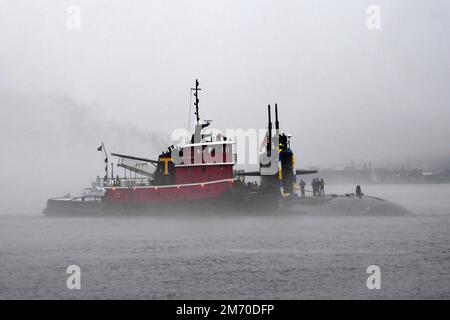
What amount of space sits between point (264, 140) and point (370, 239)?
22.9 meters

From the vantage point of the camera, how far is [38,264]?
3278 cm

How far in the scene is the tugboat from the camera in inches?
2151

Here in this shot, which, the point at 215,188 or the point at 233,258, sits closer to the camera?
the point at 233,258

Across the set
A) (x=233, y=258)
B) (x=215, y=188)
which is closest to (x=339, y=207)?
(x=215, y=188)

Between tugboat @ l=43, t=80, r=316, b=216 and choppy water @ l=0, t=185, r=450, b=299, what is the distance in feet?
7.54

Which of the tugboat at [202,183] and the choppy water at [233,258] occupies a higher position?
the tugboat at [202,183]

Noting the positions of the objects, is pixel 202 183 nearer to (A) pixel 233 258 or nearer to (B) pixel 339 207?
(B) pixel 339 207

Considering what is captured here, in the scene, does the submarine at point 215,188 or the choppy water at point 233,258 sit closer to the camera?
the choppy water at point 233,258

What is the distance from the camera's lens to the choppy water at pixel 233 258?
25500mm

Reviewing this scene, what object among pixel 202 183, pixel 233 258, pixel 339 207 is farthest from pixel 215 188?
pixel 233 258

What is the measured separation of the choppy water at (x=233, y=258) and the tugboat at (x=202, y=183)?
230 cm

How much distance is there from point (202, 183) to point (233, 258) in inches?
876

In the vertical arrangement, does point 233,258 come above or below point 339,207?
below

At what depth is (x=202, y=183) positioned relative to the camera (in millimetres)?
55062
